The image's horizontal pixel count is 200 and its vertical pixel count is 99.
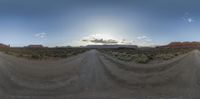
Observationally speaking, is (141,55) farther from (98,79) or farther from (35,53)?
(98,79)

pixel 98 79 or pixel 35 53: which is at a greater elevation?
pixel 35 53

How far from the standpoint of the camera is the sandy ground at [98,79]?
8.64 metres

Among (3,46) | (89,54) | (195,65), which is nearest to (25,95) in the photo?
(89,54)

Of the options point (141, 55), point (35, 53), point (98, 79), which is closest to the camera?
point (98, 79)

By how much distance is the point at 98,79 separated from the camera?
8.66 metres

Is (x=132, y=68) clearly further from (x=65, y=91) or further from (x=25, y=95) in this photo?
(x=25, y=95)

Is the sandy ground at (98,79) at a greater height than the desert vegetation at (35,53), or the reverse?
the desert vegetation at (35,53)

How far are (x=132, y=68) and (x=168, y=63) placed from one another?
0.97 m

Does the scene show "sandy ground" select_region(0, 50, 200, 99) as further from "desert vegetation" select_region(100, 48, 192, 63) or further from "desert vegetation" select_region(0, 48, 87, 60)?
"desert vegetation" select_region(0, 48, 87, 60)

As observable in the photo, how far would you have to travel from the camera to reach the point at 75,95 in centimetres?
860

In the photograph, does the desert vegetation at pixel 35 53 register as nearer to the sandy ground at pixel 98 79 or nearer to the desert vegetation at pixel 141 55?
the desert vegetation at pixel 141 55

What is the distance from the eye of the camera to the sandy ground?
28.3ft

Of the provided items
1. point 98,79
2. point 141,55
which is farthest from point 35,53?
point 98,79

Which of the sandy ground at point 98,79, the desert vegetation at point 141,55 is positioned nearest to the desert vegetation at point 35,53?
the desert vegetation at point 141,55
